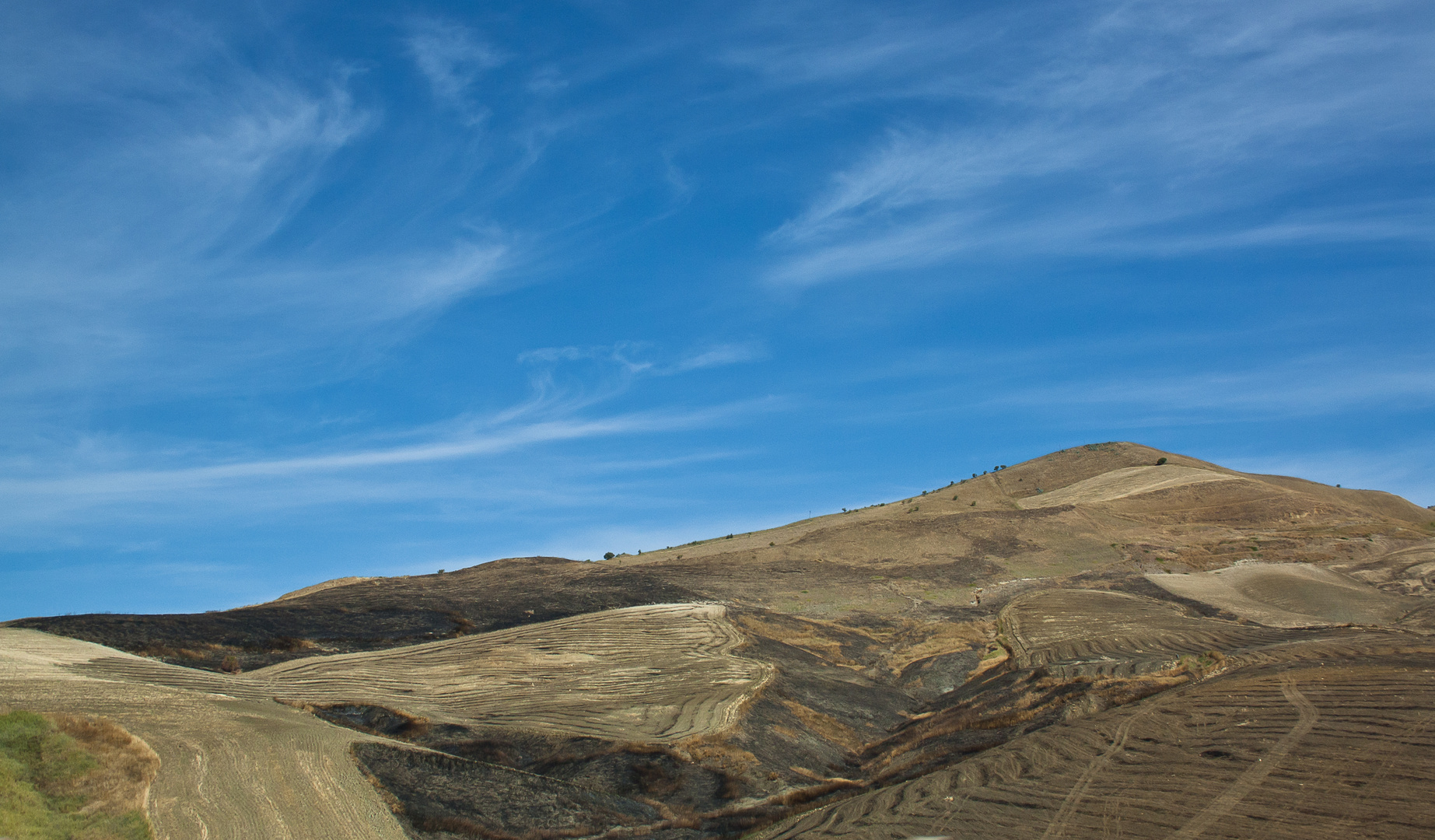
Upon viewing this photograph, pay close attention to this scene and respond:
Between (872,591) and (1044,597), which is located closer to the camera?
(1044,597)

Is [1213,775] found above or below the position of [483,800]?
below

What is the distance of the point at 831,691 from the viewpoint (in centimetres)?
2919

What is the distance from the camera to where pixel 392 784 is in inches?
651

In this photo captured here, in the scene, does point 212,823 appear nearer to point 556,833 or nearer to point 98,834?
point 98,834

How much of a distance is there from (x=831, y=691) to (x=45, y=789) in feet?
68.6


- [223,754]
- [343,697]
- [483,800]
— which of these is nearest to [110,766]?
[223,754]


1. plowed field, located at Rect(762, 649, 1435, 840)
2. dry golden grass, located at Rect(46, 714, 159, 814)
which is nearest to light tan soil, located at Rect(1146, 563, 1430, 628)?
plowed field, located at Rect(762, 649, 1435, 840)

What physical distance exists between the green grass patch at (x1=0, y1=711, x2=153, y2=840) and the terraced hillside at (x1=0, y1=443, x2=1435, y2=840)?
0.93 m

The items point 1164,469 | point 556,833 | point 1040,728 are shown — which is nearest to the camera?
point 556,833

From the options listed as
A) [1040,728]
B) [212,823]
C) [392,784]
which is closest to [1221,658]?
[1040,728]

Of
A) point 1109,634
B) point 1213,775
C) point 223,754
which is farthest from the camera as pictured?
point 1109,634

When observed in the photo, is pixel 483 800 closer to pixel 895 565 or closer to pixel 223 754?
pixel 223 754

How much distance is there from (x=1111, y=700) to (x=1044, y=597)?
806 inches

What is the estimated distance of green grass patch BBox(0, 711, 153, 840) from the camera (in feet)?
41.4
